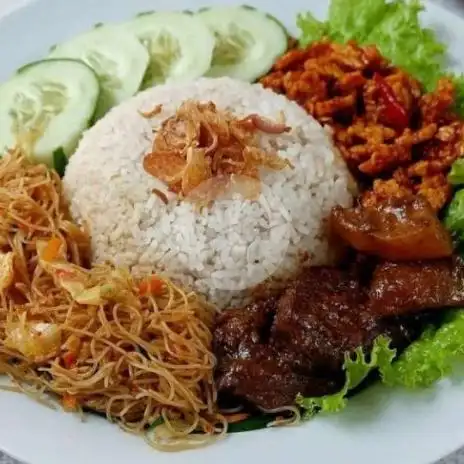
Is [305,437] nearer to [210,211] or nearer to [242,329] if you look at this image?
[242,329]

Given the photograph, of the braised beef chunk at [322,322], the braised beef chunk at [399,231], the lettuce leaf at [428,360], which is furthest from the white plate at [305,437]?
the braised beef chunk at [399,231]

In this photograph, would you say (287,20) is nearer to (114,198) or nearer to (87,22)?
(87,22)

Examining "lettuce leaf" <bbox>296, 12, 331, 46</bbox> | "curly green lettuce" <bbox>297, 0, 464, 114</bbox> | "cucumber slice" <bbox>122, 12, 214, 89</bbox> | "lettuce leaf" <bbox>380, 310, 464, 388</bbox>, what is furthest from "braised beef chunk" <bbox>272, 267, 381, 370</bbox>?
"lettuce leaf" <bbox>296, 12, 331, 46</bbox>

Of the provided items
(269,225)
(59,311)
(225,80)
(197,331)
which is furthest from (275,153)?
(59,311)

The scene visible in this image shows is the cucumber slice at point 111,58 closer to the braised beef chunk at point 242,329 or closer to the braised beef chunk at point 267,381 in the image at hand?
the braised beef chunk at point 242,329

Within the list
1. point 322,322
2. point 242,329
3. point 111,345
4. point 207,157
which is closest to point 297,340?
point 322,322

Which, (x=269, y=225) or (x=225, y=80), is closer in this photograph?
(x=269, y=225)
